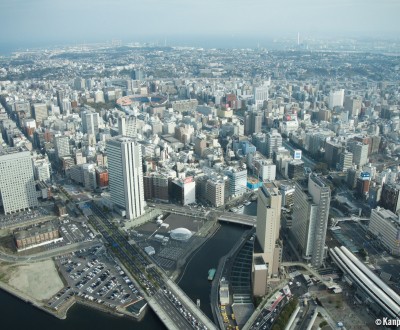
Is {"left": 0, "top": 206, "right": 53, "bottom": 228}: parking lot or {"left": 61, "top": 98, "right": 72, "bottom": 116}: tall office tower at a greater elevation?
{"left": 61, "top": 98, "right": 72, "bottom": 116}: tall office tower

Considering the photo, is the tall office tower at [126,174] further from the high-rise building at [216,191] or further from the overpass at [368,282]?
the overpass at [368,282]

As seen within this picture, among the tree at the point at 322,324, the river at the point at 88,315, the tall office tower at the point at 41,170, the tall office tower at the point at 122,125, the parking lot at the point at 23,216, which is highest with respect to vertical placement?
the tall office tower at the point at 122,125

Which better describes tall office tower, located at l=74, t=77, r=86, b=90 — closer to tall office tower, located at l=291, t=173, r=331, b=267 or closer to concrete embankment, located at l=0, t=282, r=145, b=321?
concrete embankment, located at l=0, t=282, r=145, b=321

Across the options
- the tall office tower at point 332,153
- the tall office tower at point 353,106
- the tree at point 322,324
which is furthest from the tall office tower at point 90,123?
the tree at point 322,324

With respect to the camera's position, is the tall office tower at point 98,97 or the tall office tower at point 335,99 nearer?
the tall office tower at point 335,99

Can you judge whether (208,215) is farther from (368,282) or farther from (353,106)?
(353,106)

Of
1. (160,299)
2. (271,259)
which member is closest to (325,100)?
(271,259)

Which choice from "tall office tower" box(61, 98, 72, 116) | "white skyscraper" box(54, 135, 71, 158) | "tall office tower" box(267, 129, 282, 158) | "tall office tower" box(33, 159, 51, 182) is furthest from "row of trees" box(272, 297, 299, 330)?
"tall office tower" box(61, 98, 72, 116)
